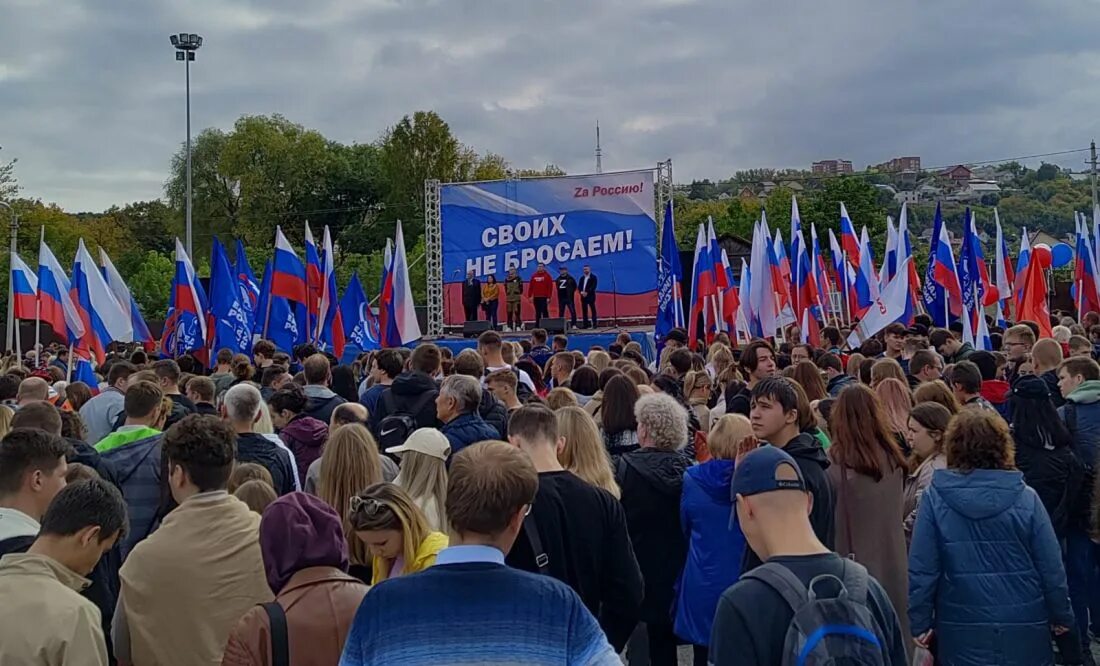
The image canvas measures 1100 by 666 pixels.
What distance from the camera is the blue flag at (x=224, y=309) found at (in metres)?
15.2

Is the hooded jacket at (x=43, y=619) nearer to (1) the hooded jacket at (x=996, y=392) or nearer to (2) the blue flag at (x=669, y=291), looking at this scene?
(1) the hooded jacket at (x=996, y=392)

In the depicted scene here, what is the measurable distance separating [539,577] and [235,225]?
6139 cm

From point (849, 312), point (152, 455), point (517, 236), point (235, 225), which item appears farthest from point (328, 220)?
point (152, 455)

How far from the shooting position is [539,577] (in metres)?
2.51

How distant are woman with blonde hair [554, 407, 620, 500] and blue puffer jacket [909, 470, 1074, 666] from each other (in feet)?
4.62

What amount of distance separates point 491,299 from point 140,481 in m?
19.4

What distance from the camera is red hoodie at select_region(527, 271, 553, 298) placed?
2408 cm

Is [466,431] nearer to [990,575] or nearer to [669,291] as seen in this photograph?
[990,575]

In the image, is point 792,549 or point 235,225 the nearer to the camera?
point 792,549

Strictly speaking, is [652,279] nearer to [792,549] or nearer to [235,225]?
[792,549]

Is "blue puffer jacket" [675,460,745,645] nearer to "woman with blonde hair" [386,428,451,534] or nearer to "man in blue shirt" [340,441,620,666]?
"woman with blonde hair" [386,428,451,534]

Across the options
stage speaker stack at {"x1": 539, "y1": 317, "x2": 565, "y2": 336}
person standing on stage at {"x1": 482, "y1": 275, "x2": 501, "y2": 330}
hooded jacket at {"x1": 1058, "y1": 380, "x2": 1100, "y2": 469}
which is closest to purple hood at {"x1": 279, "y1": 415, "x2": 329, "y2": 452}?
hooded jacket at {"x1": 1058, "y1": 380, "x2": 1100, "y2": 469}

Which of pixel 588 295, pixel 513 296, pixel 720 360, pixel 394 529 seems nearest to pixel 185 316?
pixel 720 360

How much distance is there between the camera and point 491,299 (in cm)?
2473
